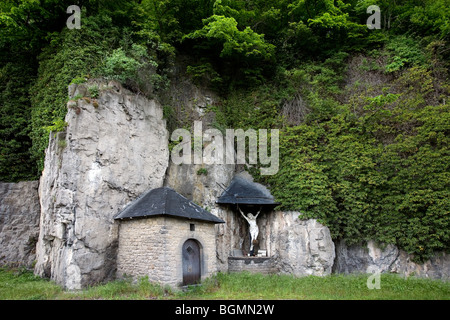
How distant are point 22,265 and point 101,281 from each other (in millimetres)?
5089

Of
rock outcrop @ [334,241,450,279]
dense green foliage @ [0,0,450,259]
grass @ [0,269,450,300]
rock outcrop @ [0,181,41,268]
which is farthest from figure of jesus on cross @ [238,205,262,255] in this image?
rock outcrop @ [0,181,41,268]

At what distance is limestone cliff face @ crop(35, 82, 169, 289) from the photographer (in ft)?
36.7

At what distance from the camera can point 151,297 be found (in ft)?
31.7

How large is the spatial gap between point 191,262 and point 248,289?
8.30ft

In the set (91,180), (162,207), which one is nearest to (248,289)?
(162,207)

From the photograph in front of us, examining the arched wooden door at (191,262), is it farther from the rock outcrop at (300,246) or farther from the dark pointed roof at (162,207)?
the rock outcrop at (300,246)

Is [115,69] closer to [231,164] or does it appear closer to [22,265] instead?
[231,164]

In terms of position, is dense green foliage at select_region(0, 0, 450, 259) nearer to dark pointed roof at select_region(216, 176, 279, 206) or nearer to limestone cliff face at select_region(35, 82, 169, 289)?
dark pointed roof at select_region(216, 176, 279, 206)

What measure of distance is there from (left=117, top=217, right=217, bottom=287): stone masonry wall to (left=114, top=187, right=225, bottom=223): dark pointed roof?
1.02 feet

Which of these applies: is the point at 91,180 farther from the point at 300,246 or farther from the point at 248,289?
the point at 300,246

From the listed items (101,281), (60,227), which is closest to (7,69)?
(60,227)

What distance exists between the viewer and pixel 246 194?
48.5 feet

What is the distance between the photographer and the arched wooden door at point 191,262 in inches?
445

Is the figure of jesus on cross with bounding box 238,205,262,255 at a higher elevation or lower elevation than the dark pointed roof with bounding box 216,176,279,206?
lower
